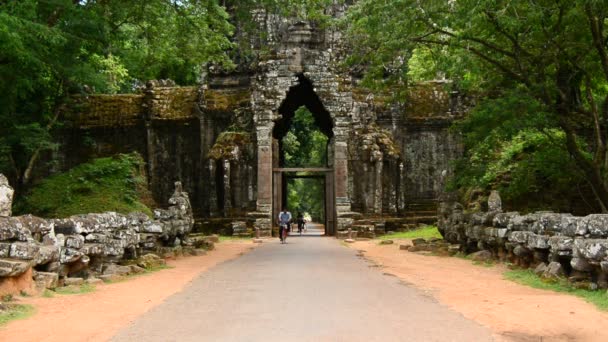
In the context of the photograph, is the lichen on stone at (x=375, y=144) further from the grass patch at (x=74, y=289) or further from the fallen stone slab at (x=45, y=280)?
the fallen stone slab at (x=45, y=280)

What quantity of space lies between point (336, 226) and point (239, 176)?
4467 millimetres

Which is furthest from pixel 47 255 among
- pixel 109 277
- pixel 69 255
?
pixel 109 277

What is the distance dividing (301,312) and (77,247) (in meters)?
4.65

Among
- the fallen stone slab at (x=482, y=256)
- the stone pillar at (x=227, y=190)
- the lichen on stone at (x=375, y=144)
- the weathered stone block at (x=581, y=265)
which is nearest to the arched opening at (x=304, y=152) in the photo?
the lichen on stone at (x=375, y=144)

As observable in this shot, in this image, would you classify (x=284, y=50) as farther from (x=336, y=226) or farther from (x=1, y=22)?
(x=1, y=22)

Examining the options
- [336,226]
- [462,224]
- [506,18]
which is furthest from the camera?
[336,226]

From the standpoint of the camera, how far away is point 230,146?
26672 millimetres

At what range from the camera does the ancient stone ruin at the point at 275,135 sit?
26109mm

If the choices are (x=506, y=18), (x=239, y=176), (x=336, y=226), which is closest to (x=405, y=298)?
(x=506, y=18)

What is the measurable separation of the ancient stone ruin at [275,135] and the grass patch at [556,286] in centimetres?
1286

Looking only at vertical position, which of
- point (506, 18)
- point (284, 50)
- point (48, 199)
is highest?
point (284, 50)

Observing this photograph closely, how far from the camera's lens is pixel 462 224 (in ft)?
60.8

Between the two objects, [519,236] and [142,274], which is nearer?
[142,274]

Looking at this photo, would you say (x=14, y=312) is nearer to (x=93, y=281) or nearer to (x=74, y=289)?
(x=74, y=289)
